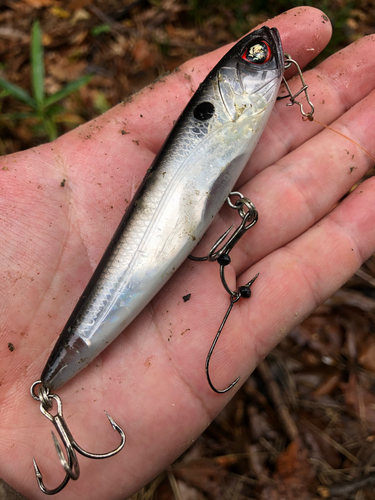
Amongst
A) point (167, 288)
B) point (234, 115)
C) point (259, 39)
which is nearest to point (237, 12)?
point (259, 39)

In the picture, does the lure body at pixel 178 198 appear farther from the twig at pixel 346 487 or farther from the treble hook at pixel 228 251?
the twig at pixel 346 487

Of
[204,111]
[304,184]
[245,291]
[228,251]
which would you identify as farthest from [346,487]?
[204,111]

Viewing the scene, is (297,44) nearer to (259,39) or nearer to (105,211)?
(259,39)

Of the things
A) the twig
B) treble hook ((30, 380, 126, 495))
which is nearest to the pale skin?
treble hook ((30, 380, 126, 495))

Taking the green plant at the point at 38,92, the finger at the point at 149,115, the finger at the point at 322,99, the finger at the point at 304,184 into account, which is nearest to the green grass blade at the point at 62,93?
the green plant at the point at 38,92

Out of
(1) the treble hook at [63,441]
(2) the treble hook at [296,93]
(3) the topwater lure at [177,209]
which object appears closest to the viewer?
(1) the treble hook at [63,441]

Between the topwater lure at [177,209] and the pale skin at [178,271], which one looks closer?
the topwater lure at [177,209]

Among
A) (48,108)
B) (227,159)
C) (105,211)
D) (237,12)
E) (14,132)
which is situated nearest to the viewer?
(227,159)
